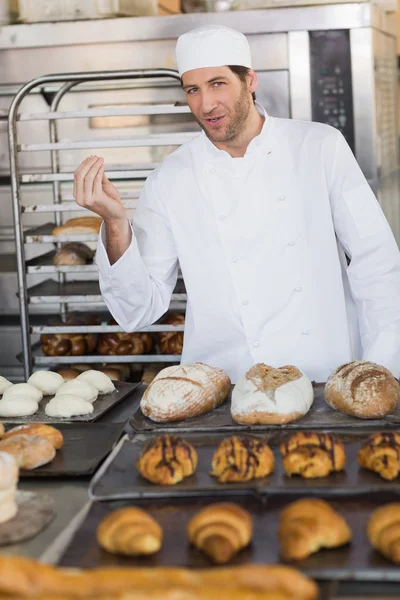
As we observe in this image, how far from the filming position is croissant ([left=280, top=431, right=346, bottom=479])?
1.37 meters

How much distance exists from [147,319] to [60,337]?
3.02 ft

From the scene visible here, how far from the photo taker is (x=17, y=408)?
1.82 m

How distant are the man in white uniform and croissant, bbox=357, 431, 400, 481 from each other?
817mm

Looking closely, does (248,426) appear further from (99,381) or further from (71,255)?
A: (71,255)

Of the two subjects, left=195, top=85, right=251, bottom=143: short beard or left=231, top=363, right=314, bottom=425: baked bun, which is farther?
left=195, top=85, right=251, bottom=143: short beard

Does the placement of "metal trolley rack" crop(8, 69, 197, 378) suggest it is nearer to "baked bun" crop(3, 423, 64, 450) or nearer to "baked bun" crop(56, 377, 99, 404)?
"baked bun" crop(56, 377, 99, 404)

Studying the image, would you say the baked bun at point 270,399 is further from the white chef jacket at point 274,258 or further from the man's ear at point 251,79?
the man's ear at point 251,79

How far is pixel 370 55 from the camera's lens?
317cm

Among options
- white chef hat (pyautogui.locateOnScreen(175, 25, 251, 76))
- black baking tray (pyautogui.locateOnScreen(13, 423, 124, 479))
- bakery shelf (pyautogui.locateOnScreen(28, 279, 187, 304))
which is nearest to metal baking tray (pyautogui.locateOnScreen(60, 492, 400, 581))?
black baking tray (pyautogui.locateOnScreen(13, 423, 124, 479))

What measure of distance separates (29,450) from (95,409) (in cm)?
37

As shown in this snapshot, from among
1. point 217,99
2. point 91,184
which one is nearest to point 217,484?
point 91,184

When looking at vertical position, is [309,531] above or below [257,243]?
below

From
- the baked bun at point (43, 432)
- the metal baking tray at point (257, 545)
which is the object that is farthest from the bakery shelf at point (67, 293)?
the metal baking tray at point (257, 545)

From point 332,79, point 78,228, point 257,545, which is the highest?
point 332,79
